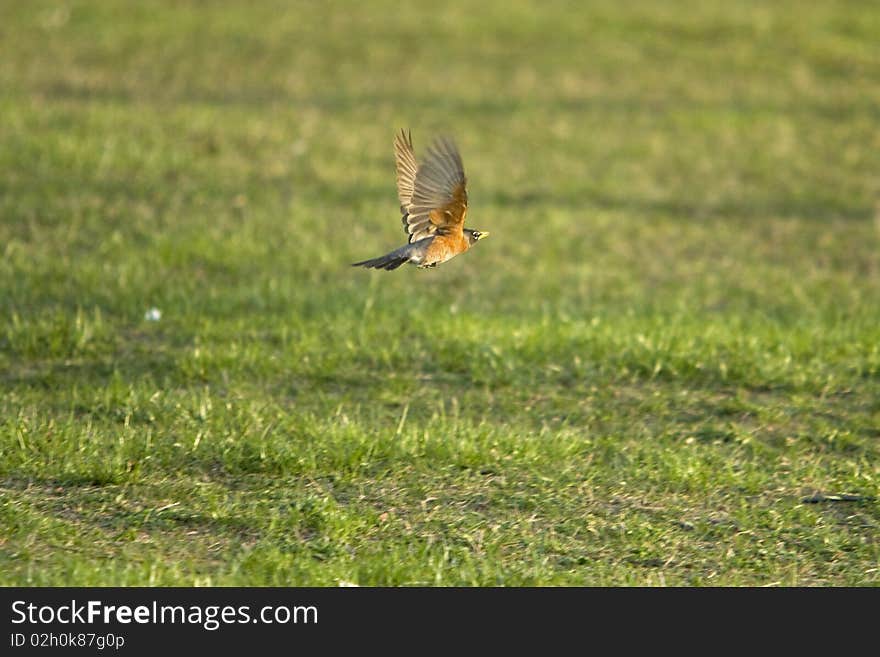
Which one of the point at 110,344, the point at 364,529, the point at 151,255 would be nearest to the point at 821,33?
the point at 151,255

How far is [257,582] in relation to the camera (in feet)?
15.1

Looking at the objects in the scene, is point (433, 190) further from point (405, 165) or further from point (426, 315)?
point (426, 315)

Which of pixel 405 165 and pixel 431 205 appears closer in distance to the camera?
pixel 431 205

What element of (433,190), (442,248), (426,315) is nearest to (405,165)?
→ (433,190)

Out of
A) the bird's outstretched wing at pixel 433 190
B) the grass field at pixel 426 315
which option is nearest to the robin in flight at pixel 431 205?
the bird's outstretched wing at pixel 433 190

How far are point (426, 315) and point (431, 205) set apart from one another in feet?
7.86

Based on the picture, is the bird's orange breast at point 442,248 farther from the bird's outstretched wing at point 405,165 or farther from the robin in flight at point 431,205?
the bird's outstretched wing at point 405,165

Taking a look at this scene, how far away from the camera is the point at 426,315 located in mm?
7852

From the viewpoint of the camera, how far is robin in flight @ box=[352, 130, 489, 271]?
5371 millimetres

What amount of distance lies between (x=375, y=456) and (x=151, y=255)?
3399 mm

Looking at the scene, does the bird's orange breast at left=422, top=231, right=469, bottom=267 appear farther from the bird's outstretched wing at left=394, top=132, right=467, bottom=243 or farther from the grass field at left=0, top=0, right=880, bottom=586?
the grass field at left=0, top=0, right=880, bottom=586

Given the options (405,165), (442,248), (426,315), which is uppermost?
(405,165)

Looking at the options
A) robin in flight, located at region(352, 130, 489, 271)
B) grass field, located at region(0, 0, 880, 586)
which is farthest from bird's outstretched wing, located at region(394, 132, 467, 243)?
grass field, located at region(0, 0, 880, 586)
